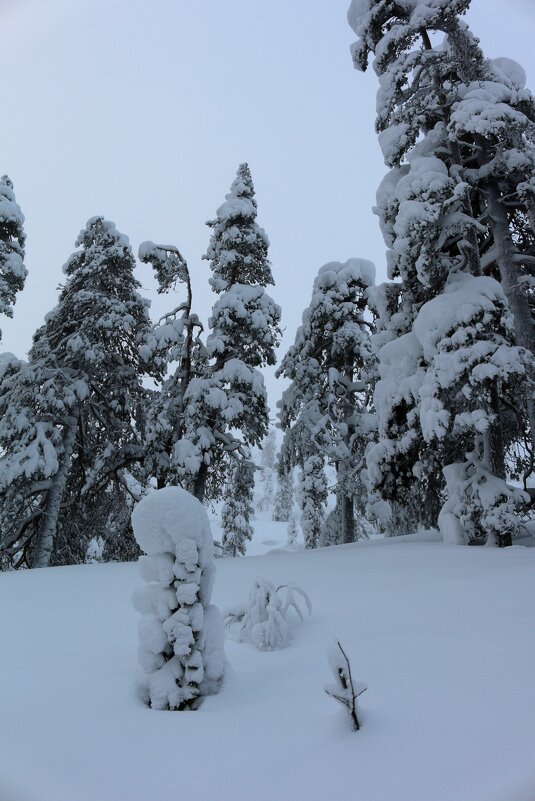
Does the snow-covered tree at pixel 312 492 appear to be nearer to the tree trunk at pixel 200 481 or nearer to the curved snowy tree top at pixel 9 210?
the tree trunk at pixel 200 481

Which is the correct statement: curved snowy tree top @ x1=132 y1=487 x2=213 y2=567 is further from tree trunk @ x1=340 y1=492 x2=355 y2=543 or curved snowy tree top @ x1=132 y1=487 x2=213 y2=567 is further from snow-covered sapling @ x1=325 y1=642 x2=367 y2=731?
tree trunk @ x1=340 y1=492 x2=355 y2=543

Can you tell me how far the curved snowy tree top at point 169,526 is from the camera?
318cm

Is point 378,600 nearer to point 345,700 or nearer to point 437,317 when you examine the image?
point 345,700

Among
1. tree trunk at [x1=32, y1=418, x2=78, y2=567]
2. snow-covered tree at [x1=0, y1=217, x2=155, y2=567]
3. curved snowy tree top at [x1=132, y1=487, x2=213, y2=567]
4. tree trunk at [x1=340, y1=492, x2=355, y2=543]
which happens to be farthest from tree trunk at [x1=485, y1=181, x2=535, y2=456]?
tree trunk at [x1=32, y1=418, x2=78, y2=567]

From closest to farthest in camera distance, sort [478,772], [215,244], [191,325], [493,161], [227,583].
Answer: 1. [478,772]
2. [227,583]
3. [493,161]
4. [191,325]
5. [215,244]

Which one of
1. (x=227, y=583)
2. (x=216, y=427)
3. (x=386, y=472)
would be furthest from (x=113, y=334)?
(x=227, y=583)

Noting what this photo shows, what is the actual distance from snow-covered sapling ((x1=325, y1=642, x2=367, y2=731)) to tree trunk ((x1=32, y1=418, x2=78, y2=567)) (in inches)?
457

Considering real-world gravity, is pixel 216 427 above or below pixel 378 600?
above

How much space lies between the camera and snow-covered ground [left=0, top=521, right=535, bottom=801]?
1.96 meters

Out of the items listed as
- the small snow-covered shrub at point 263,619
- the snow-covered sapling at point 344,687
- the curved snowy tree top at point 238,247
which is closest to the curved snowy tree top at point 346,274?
the curved snowy tree top at point 238,247

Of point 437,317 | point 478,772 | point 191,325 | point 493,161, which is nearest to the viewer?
point 478,772

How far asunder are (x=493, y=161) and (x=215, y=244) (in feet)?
29.1

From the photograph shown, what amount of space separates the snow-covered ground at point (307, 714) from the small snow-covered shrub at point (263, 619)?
13 centimetres

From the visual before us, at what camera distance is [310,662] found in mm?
3230
